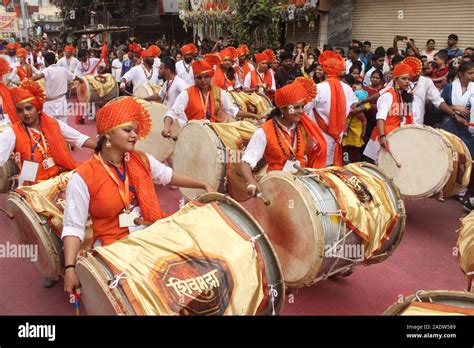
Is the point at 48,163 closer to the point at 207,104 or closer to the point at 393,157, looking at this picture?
the point at 207,104

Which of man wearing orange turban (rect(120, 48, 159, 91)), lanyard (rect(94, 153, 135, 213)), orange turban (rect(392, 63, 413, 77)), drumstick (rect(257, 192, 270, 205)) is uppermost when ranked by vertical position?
orange turban (rect(392, 63, 413, 77))

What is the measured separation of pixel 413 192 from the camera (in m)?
5.02

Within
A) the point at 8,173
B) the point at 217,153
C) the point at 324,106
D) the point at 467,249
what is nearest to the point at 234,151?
the point at 217,153

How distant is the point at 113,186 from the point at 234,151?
6.68 feet

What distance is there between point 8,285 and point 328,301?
2955 mm

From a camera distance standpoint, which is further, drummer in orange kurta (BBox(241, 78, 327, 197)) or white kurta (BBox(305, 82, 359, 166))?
white kurta (BBox(305, 82, 359, 166))

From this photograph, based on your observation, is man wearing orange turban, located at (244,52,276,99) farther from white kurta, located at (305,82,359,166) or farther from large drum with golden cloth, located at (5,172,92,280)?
large drum with golden cloth, located at (5,172,92,280)

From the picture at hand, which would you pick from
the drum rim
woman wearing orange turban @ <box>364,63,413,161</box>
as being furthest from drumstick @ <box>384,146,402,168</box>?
the drum rim

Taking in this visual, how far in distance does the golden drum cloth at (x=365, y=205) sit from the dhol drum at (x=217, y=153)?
1287 millimetres

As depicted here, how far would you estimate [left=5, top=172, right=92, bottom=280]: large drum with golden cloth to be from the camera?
11.0ft

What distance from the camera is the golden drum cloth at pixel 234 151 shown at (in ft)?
15.5

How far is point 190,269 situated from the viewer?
2.36m

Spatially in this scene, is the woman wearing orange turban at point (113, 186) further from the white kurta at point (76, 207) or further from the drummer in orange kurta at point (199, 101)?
the drummer in orange kurta at point (199, 101)

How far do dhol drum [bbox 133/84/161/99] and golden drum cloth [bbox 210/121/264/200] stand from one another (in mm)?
4153
